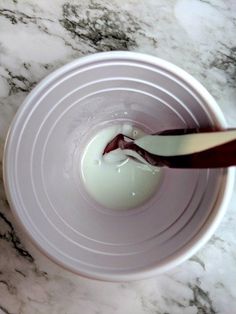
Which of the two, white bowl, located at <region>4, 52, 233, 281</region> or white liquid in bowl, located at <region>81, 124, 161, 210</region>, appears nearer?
white bowl, located at <region>4, 52, 233, 281</region>

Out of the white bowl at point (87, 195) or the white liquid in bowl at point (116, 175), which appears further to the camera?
the white liquid in bowl at point (116, 175)

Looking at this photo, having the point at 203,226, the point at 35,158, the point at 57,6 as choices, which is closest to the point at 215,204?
the point at 203,226

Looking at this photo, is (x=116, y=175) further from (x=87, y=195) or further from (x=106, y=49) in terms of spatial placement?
(x=106, y=49)

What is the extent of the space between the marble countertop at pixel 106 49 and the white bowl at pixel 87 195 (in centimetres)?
8

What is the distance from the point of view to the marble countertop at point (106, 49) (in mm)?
800

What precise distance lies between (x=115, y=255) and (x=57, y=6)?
0.36 metres

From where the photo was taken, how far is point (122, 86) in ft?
2.47

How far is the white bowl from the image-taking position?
2.31 ft

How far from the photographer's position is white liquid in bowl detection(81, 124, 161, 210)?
0.81 meters

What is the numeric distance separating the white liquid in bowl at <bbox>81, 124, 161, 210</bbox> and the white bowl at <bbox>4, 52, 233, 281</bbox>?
0.01 m

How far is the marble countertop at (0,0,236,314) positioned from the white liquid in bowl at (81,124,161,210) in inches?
4.4

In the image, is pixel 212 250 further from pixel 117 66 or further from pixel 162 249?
pixel 117 66

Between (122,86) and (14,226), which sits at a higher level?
(122,86)

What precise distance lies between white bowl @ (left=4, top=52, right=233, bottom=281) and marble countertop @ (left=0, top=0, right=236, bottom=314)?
8 centimetres
